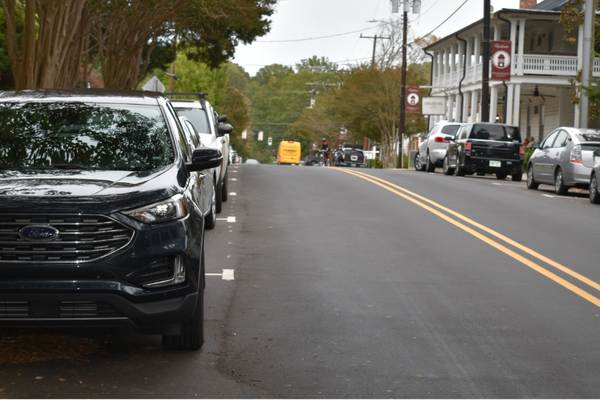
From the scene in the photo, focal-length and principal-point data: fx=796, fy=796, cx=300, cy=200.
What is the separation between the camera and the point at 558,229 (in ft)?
40.7

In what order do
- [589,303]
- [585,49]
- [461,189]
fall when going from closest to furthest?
[589,303], [461,189], [585,49]

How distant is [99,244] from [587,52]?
22.7 m

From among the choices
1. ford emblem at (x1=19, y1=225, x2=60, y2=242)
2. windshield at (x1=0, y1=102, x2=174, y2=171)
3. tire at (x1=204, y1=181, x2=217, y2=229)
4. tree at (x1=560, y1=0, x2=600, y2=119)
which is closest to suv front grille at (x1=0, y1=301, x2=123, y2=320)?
ford emblem at (x1=19, y1=225, x2=60, y2=242)

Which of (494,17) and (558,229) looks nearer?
(558,229)

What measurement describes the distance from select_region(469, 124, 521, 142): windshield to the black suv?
20861 mm

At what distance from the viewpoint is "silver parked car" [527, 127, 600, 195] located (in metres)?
18.2

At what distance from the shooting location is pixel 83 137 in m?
6.00

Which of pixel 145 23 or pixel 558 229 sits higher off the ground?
pixel 145 23

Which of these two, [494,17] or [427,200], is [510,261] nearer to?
[427,200]

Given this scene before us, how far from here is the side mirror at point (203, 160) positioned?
6.16 m

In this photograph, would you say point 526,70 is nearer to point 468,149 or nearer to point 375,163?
point 468,149

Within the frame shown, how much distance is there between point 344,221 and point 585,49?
15133 millimetres

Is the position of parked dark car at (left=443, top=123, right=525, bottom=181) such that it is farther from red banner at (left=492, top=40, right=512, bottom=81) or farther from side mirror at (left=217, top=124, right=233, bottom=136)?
side mirror at (left=217, top=124, right=233, bottom=136)

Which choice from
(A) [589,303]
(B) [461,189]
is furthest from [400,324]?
(B) [461,189]
